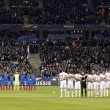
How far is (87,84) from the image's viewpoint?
5438cm

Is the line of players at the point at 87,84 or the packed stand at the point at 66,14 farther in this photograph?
the packed stand at the point at 66,14

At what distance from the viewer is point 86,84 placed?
53719mm

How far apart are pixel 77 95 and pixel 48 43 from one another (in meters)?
35.2

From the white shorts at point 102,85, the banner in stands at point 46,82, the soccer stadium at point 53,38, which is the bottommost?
the banner in stands at point 46,82

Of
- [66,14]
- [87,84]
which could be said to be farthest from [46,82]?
[87,84]

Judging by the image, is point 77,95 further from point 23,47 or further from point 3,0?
point 3,0

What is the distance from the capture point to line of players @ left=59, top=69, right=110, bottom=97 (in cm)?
5347

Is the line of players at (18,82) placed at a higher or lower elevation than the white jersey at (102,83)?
lower

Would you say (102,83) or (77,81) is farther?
(102,83)

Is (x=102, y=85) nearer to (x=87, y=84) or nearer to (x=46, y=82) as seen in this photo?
(x=87, y=84)

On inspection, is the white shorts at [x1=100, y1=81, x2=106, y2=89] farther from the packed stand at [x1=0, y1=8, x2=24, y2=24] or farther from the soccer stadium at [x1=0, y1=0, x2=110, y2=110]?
the packed stand at [x1=0, y1=8, x2=24, y2=24]

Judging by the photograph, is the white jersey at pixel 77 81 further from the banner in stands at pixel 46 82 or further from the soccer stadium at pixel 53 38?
the banner in stands at pixel 46 82

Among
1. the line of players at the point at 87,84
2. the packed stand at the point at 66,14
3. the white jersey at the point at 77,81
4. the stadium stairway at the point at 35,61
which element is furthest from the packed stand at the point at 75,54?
the white jersey at the point at 77,81

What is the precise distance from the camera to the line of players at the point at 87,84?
53.5m
